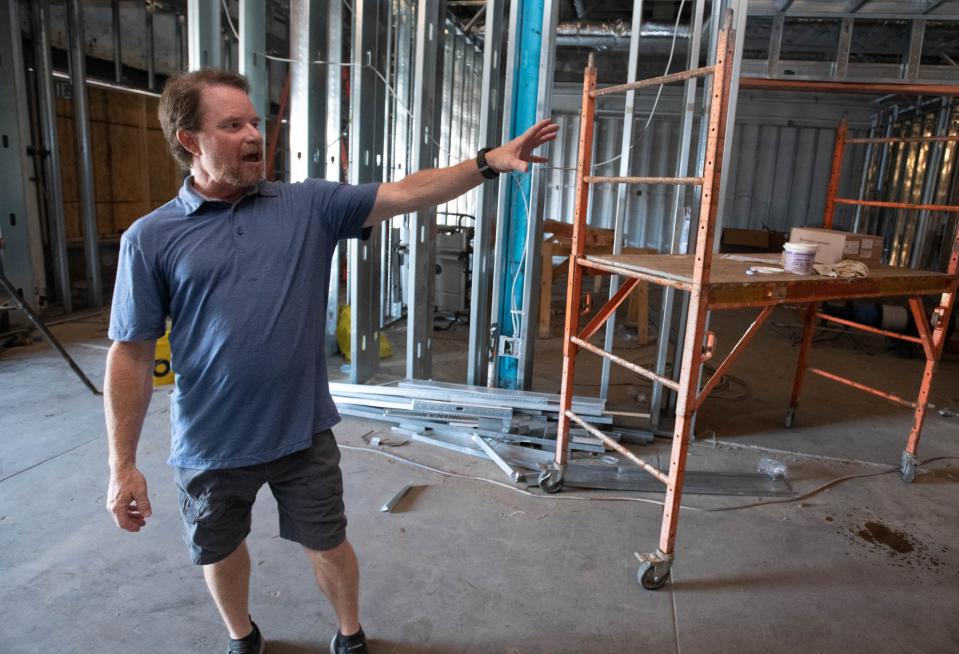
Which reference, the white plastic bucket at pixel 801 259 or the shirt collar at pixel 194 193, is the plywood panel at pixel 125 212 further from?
the white plastic bucket at pixel 801 259

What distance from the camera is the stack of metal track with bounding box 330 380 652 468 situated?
3.29m

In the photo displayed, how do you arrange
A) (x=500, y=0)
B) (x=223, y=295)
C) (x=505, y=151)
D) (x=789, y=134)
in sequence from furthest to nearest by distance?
(x=789, y=134), (x=500, y=0), (x=505, y=151), (x=223, y=295)

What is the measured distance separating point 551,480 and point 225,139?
2002 millimetres

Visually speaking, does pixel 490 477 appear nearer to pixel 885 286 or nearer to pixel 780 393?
pixel 885 286

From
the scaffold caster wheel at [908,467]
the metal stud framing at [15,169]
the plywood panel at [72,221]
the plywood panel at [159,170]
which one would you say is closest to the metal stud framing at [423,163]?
the scaffold caster wheel at [908,467]

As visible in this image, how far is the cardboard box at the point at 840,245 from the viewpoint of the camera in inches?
114

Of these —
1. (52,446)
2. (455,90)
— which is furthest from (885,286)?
(455,90)

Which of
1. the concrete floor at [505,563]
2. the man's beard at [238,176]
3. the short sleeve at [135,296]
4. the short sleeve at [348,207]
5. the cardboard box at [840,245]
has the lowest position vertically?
the concrete floor at [505,563]

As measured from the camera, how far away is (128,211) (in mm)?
7078

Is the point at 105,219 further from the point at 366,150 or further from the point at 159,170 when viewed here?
the point at 366,150

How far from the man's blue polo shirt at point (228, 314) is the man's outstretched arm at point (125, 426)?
0.21 ft

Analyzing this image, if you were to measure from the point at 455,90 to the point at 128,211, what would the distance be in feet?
13.4

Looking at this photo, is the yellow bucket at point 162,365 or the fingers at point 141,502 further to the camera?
the yellow bucket at point 162,365

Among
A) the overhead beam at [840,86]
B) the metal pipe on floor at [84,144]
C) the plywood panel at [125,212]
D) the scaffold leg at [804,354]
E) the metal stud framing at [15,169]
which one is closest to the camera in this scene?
the scaffold leg at [804,354]
